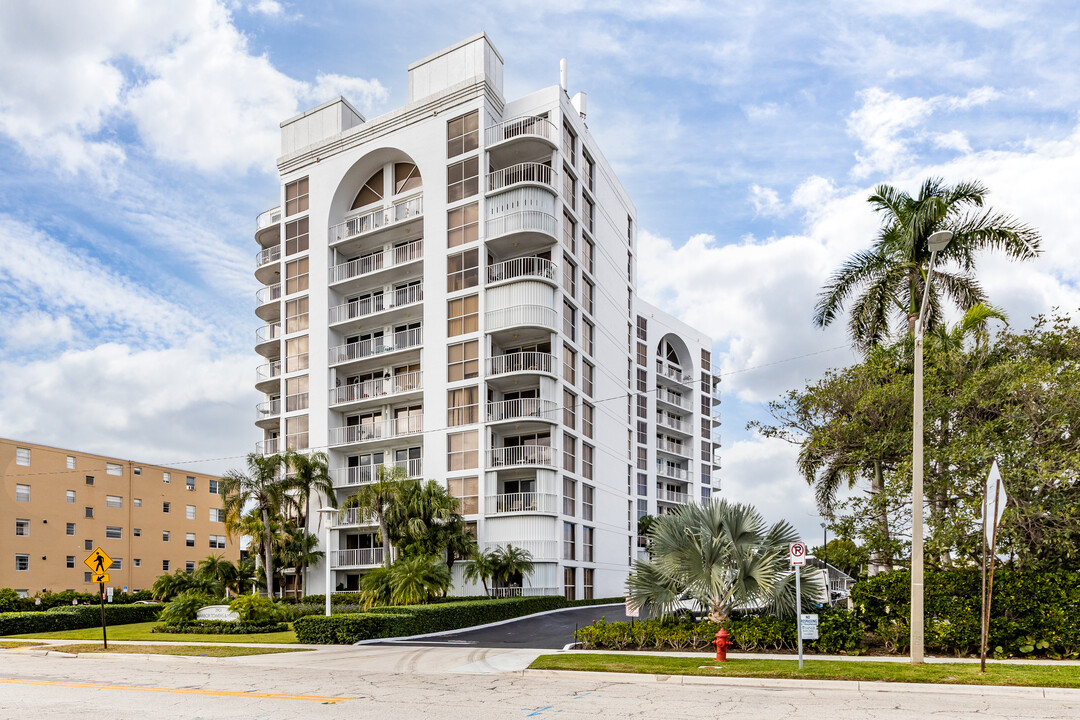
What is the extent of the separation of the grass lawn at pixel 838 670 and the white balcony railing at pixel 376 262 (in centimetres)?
3278

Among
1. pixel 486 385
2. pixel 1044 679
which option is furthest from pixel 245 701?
pixel 486 385

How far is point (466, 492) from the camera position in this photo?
41.9m

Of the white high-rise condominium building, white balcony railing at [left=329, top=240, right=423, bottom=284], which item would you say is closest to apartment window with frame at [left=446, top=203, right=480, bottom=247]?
the white high-rise condominium building

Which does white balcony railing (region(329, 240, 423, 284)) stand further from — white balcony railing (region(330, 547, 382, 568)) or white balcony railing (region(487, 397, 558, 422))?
white balcony railing (region(330, 547, 382, 568))

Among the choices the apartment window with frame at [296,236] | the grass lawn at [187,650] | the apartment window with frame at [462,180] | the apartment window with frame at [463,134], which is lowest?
the grass lawn at [187,650]


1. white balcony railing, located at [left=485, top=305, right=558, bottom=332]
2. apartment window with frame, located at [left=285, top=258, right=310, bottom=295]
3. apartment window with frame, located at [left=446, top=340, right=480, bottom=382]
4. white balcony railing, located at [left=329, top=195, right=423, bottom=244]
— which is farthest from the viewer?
apartment window with frame, located at [left=285, top=258, right=310, bottom=295]

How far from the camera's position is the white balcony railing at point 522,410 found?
137 feet

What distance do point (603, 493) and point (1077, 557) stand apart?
31.4m

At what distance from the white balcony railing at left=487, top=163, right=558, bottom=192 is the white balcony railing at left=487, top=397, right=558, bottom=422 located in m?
11.6

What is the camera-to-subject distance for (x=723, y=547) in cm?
1944

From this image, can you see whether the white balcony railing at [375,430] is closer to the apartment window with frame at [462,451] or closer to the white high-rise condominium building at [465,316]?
the white high-rise condominium building at [465,316]

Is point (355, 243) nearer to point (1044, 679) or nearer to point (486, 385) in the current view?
point (486, 385)

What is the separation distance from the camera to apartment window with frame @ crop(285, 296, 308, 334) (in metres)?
50.6

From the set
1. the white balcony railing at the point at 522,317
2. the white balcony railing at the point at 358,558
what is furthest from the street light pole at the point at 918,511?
the white balcony railing at the point at 358,558
